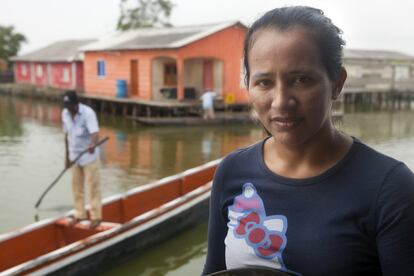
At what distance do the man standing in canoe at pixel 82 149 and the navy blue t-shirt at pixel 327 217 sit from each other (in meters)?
5.27

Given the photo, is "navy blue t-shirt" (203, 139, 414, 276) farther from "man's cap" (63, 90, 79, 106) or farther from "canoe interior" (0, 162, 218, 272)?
"man's cap" (63, 90, 79, 106)

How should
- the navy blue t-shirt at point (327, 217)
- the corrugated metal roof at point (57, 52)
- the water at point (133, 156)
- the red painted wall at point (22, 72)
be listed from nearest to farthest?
the navy blue t-shirt at point (327, 217) → the water at point (133, 156) → the corrugated metal roof at point (57, 52) → the red painted wall at point (22, 72)

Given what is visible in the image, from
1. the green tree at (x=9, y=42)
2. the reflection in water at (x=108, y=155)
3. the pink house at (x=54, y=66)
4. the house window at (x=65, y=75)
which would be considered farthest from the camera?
the green tree at (x=9, y=42)

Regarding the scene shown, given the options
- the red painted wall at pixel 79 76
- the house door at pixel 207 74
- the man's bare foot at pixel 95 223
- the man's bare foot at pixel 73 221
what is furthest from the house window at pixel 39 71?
the man's bare foot at pixel 95 223

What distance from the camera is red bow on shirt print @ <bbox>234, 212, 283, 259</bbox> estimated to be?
1.20 meters

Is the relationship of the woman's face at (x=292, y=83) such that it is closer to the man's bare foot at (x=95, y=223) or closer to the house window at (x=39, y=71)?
the man's bare foot at (x=95, y=223)

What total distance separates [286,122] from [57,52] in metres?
35.8

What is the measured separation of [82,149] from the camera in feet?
21.5

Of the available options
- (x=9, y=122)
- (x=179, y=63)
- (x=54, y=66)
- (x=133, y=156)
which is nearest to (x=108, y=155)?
(x=133, y=156)

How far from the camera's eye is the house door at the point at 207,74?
21859mm

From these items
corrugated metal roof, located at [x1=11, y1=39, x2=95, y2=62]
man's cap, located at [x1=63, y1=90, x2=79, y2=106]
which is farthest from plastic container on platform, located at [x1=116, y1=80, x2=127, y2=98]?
man's cap, located at [x1=63, y1=90, x2=79, y2=106]

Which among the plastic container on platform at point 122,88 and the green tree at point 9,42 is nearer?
the plastic container on platform at point 122,88

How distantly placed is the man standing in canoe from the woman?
530 cm

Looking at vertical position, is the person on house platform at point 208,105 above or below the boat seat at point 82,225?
above
